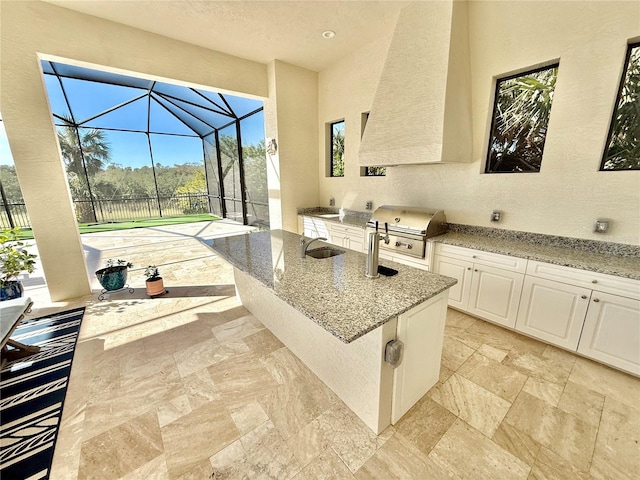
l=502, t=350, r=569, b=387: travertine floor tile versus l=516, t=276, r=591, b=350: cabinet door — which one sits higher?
l=516, t=276, r=591, b=350: cabinet door

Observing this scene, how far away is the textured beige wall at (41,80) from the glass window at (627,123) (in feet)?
14.0

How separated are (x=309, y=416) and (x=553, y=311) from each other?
201 cm

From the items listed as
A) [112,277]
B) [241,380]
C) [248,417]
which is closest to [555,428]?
[248,417]

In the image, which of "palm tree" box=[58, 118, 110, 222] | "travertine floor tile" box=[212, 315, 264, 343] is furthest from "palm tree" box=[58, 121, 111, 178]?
"travertine floor tile" box=[212, 315, 264, 343]

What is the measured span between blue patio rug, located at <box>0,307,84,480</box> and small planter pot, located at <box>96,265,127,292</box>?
2.10ft

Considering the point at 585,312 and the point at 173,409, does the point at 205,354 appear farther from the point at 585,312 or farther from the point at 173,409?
the point at 585,312

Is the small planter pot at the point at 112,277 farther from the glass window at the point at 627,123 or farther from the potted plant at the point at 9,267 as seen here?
the glass window at the point at 627,123

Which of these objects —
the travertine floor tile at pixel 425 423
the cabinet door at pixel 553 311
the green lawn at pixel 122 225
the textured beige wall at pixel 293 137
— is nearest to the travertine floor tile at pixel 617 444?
the cabinet door at pixel 553 311

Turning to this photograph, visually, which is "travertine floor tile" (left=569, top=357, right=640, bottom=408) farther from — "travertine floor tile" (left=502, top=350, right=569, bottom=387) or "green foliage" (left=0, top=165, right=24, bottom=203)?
"green foliage" (left=0, top=165, right=24, bottom=203)

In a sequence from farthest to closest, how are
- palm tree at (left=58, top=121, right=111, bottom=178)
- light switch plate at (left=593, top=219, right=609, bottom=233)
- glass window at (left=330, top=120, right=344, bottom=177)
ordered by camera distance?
palm tree at (left=58, top=121, right=111, bottom=178) → glass window at (left=330, top=120, right=344, bottom=177) → light switch plate at (left=593, top=219, right=609, bottom=233)

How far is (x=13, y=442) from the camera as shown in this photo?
136 cm

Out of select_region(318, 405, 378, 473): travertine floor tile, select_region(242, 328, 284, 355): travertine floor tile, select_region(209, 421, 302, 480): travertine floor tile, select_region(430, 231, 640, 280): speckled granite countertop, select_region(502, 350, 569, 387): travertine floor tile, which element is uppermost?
select_region(430, 231, 640, 280): speckled granite countertop

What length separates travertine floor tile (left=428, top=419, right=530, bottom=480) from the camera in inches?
47.0

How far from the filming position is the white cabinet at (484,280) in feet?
7.06
